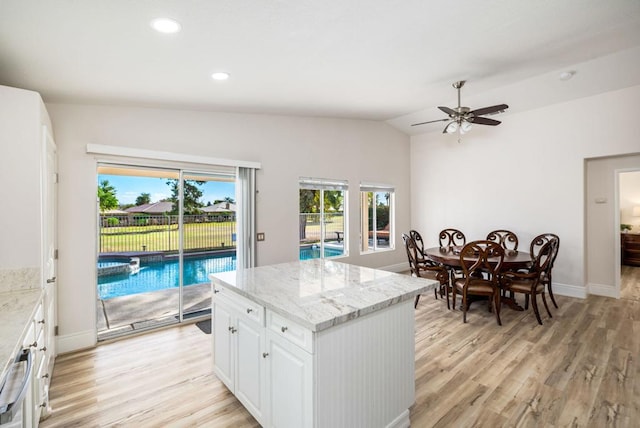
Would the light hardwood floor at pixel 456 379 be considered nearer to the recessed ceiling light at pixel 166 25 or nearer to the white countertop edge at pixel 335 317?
the white countertop edge at pixel 335 317

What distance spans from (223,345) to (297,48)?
2.44 metres

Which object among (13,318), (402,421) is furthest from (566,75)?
(13,318)

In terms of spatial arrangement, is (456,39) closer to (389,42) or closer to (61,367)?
(389,42)

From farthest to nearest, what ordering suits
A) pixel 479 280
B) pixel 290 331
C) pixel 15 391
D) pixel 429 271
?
pixel 429 271
pixel 479 280
pixel 290 331
pixel 15 391

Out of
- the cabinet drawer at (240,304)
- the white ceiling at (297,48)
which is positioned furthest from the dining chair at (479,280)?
the cabinet drawer at (240,304)

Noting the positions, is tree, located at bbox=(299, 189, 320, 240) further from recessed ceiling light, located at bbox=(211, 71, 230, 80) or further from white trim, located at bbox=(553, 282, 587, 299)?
white trim, located at bbox=(553, 282, 587, 299)

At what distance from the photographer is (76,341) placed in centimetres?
312

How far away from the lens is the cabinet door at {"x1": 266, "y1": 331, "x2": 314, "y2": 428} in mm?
1546

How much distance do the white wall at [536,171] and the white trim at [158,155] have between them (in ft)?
13.4

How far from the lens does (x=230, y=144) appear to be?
13.5ft

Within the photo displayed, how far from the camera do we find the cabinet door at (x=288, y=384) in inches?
60.9

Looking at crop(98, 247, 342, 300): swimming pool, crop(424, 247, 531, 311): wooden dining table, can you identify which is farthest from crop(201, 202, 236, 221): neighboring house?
crop(424, 247, 531, 311): wooden dining table

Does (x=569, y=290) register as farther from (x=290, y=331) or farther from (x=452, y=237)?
(x=290, y=331)

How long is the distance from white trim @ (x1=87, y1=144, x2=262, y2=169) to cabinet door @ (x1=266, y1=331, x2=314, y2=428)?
2651 mm
